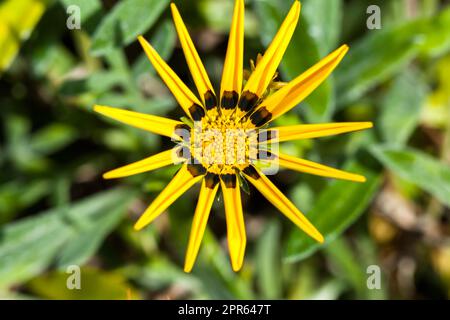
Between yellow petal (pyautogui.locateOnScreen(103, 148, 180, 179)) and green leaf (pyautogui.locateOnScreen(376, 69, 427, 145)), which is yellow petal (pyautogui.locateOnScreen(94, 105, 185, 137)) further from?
green leaf (pyautogui.locateOnScreen(376, 69, 427, 145))

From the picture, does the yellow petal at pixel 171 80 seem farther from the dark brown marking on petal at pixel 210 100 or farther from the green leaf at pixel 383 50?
the green leaf at pixel 383 50

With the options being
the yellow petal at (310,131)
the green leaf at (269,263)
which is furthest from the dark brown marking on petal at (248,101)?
the green leaf at (269,263)

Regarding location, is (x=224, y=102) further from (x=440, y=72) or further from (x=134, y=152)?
(x=440, y=72)

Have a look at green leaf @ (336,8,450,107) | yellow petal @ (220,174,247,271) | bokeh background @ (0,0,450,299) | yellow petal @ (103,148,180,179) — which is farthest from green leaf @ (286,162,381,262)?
yellow petal @ (103,148,180,179)

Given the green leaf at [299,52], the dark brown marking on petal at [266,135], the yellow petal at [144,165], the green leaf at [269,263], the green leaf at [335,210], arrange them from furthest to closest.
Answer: the green leaf at [269,263] → the green leaf at [299,52] → the green leaf at [335,210] → the dark brown marking on petal at [266,135] → the yellow petal at [144,165]

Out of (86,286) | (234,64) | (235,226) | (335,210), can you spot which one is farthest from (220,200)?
(234,64)
